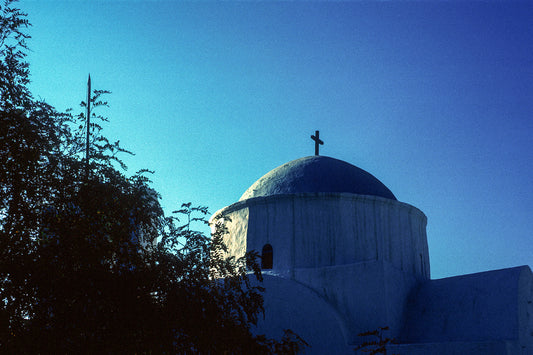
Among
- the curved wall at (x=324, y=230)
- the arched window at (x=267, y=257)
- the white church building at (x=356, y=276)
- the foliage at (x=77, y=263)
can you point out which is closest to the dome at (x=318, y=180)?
the white church building at (x=356, y=276)

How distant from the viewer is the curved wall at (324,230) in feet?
46.9

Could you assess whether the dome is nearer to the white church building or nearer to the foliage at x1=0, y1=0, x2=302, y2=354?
the white church building

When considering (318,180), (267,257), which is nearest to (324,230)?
(318,180)

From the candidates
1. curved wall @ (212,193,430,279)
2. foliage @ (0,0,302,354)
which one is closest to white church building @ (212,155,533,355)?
curved wall @ (212,193,430,279)

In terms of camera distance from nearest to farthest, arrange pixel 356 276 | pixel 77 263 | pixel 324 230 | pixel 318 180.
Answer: pixel 77 263 → pixel 356 276 → pixel 324 230 → pixel 318 180

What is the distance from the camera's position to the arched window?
14.6 metres

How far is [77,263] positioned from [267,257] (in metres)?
8.51

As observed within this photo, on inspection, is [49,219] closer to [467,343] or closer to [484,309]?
[467,343]

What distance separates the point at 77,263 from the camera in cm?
659

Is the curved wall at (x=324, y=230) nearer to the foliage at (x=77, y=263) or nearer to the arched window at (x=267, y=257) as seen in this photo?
the arched window at (x=267, y=257)

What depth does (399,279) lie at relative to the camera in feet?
44.5

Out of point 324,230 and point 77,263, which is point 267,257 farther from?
point 77,263

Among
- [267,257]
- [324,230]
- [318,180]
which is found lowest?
[267,257]

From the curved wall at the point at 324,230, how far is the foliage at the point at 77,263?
663 centimetres
